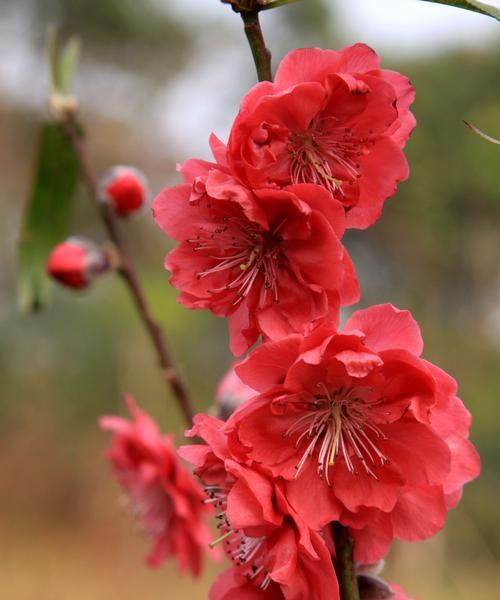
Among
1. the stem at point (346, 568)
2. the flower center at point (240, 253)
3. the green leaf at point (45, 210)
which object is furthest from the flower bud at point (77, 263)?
the stem at point (346, 568)

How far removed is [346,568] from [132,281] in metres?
0.44

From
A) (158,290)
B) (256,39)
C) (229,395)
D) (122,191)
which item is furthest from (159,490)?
(158,290)

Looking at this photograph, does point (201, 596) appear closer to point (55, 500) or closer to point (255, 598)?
point (55, 500)

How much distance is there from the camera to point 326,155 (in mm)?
451

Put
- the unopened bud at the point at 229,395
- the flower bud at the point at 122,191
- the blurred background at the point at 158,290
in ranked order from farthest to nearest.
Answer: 1. the blurred background at the point at 158,290
2. the flower bud at the point at 122,191
3. the unopened bud at the point at 229,395

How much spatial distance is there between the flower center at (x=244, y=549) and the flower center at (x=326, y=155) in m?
0.18

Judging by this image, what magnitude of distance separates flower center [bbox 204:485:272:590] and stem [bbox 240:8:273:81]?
0.73ft

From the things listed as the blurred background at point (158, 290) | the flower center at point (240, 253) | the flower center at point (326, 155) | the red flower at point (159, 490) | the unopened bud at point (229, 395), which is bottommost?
the blurred background at point (158, 290)

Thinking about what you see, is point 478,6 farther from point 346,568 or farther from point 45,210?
point 45,210

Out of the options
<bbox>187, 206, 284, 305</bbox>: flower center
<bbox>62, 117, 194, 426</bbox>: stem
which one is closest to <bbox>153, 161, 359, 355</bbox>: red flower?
<bbox>187, 206, 284, 305</bbox>: flower center

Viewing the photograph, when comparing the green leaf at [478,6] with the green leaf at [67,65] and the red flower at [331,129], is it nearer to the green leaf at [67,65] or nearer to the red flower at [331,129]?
the red flower at [331,129]

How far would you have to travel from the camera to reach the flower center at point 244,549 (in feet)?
1.38

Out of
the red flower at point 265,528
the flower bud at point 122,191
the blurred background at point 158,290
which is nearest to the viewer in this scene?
the red flower at point 265,528

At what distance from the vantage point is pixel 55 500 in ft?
21.1
